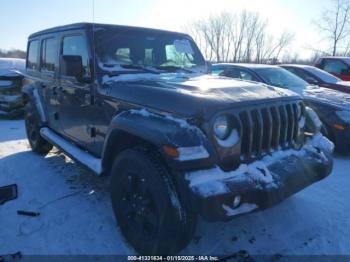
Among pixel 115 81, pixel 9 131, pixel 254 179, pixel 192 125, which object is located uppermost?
pixel 115 81

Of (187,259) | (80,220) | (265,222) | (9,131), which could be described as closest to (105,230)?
(80,220)

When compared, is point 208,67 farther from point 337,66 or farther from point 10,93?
point 337,66

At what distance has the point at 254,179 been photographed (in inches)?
96.3

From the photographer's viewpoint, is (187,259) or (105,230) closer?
(187,259)

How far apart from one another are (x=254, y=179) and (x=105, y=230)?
5.34 ft

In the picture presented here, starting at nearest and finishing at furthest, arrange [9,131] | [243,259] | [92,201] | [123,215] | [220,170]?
[220,170]
[243,259]
[123,215]
[92,201]
[9,131]

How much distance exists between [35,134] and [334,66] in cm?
996

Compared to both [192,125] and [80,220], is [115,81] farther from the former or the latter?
[80,220]

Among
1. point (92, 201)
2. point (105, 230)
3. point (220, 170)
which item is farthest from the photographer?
point (92, 201)

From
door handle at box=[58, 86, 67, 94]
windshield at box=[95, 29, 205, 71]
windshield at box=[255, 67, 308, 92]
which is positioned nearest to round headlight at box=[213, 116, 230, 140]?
windshield at box=[95, 29, 205, 71]

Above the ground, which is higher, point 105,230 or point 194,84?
point 194,84

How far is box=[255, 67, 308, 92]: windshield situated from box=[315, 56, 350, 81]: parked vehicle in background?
456 cm

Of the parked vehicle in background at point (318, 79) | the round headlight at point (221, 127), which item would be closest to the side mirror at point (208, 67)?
the round headlight at point (221, 127)

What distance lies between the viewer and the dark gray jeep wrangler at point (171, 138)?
236 cm
